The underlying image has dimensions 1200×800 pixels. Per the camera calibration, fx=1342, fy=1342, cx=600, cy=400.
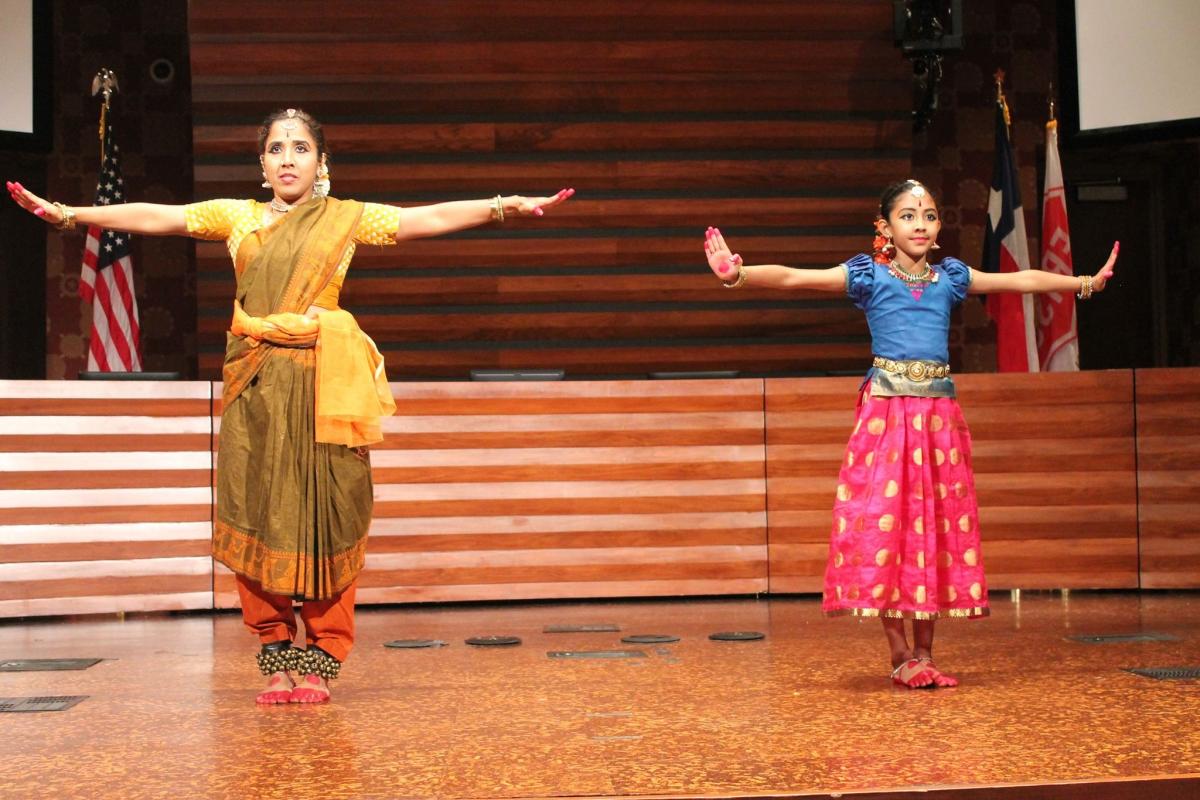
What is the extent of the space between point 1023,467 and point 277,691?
3.63 metres

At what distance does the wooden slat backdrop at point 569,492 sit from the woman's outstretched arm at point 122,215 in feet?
7.69

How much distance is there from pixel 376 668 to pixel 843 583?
136 cm

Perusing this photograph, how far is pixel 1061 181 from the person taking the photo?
6945mm

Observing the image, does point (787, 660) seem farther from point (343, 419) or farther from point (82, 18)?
point (82, 18)

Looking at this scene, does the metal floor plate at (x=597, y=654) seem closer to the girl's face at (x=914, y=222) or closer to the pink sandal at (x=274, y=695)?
the pink sandal at (x=274, y=695)

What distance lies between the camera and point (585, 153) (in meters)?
6.72

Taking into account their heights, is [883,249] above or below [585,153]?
below

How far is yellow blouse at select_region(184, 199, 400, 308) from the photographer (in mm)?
3361

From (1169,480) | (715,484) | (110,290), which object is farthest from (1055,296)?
(110,290)

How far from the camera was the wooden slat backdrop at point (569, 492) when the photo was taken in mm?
5664

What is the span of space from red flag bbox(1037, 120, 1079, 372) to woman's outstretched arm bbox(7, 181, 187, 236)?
4641 millimetres

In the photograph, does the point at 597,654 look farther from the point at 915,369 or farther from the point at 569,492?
the point at 569,492

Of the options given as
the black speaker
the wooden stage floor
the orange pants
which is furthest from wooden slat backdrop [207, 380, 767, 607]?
the orange pants

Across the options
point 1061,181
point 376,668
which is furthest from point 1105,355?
point 376,668
